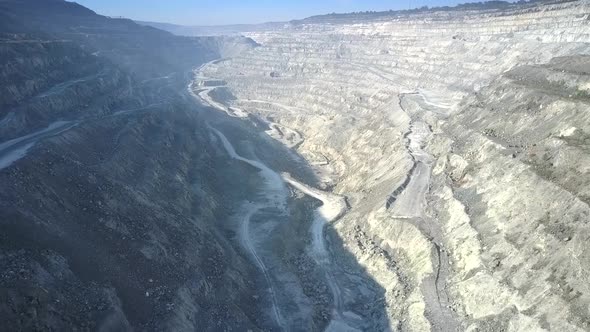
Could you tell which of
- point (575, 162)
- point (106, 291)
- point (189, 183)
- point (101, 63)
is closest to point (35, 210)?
point (106, 291)

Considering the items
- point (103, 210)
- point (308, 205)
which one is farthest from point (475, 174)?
point (103, 210)

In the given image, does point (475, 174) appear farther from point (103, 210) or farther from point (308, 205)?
point (103, 210)

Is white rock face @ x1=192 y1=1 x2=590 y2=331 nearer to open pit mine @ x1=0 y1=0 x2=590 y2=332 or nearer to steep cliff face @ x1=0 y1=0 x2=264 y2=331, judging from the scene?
open pit mine @ x1=0 y1=0 x2=590 y2=332

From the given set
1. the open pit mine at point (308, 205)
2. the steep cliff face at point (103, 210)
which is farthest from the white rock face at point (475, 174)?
the steep cliff face at point (103, 210)

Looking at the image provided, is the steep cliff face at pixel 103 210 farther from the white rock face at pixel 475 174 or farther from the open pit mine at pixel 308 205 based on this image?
the white rock face at pixel 475 174

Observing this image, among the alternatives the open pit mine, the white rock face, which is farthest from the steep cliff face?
the white rock face

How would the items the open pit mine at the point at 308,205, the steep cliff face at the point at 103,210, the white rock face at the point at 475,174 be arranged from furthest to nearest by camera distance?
the white rock face at the point at 475,174 → the open pit mine at the point at 308,205 → the steep cliff face at the point at 103,210
